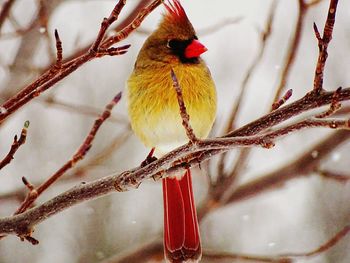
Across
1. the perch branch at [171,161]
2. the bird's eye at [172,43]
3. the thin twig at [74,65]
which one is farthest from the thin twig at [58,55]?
the bird's eye at [172,43]

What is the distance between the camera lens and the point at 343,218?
5.88m

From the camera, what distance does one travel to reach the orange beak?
89.1 inches

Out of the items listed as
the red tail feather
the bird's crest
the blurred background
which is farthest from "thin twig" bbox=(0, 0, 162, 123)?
the blurred background

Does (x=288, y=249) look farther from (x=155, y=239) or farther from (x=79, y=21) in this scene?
(x=155, y=239)

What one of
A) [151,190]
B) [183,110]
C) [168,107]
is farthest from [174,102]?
[151,190]

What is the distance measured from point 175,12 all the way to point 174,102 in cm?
32

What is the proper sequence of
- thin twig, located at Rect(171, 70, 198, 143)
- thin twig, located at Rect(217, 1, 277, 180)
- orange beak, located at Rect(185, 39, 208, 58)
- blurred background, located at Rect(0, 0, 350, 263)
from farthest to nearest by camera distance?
1. blurred background, located at Rect(0, 0, 350, 263)
2. orange beak, located at Rect(185, 39, 208, 58)
3. thin twig, located at Rect(217, 1, 277, 180)
4. thin twig, located at Rect(171, 70, 198, 143)

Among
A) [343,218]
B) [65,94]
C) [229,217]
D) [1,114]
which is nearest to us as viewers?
[1,114]

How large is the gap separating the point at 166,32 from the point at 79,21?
447cm

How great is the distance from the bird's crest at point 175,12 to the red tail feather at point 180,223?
62 centimetres

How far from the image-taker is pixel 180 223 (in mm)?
2391

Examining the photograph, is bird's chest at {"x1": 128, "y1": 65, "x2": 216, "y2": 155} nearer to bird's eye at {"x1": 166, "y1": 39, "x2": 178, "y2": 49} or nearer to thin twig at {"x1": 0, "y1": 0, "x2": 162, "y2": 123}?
bird's eye at {"x1": 166, "y1": 39, "x2": 178, "y2": 49}

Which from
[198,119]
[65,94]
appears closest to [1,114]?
[198,119]

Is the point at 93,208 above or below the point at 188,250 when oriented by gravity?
above
